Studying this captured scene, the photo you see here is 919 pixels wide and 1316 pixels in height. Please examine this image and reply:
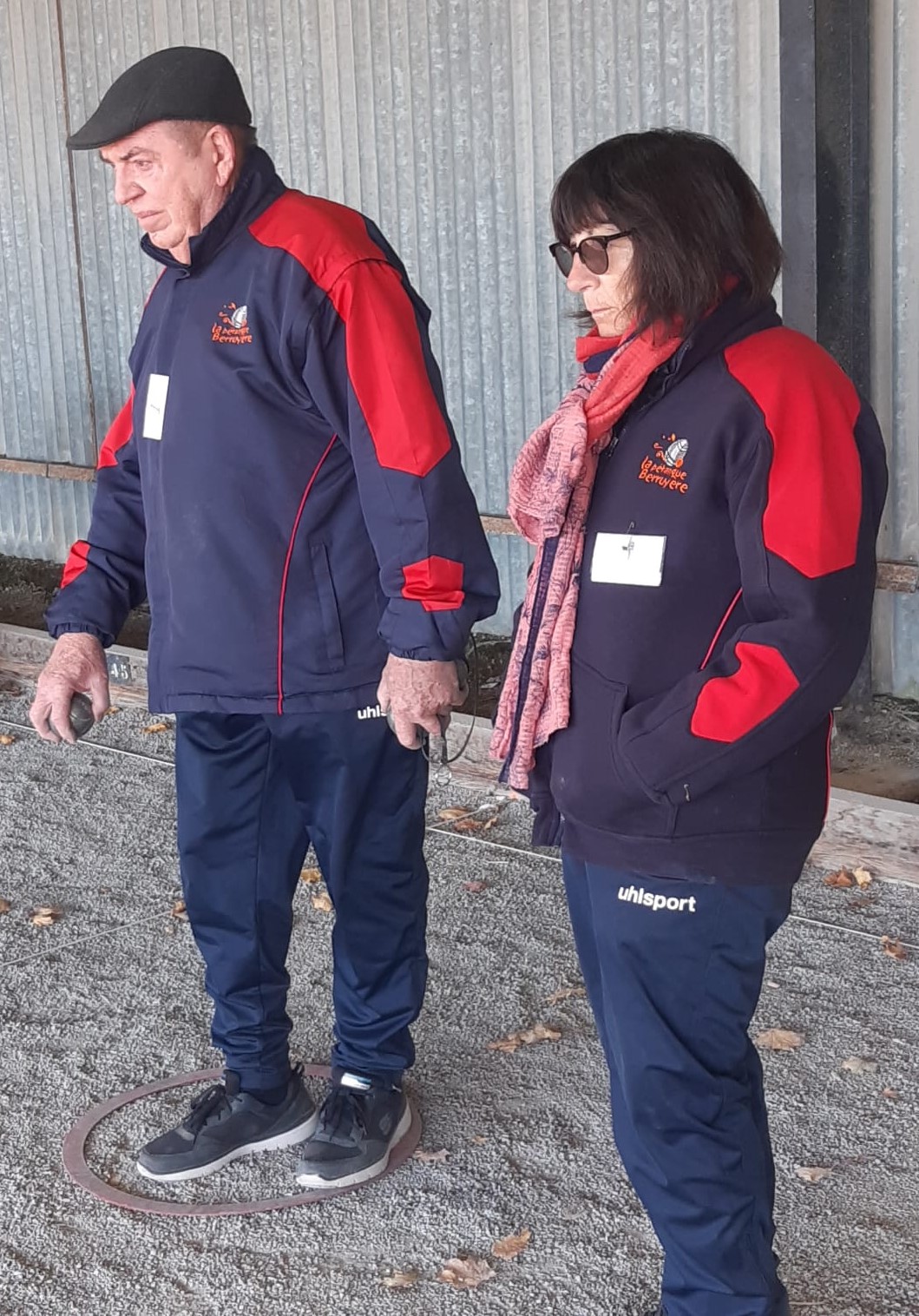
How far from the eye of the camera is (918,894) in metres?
4.61

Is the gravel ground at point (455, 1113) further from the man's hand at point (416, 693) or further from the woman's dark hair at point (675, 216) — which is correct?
the woman's dark hair at point (675, 216)

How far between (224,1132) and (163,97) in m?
2.03

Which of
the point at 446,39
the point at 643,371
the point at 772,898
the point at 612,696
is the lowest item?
the point at 772,898

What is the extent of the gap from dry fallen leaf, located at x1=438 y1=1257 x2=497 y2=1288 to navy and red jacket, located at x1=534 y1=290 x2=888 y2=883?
42.2 inches

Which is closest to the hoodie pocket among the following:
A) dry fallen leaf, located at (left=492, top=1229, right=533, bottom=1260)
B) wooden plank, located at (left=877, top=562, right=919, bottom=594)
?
dry fallen leaf, located at (left=492, top=1229, right=533, bottom=1260)

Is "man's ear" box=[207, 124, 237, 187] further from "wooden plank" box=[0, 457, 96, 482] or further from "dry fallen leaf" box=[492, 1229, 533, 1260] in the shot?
"wooden plank" box=[0, 457, 96, 482]

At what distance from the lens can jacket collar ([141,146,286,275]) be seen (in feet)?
9.64

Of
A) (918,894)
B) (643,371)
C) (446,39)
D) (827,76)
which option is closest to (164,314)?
(643,371)

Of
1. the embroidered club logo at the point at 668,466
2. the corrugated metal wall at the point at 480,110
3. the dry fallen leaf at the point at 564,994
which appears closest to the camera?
the embroidered club logo at the point at 668,466

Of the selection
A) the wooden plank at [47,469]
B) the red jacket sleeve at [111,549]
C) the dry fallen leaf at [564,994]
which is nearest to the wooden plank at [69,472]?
the wooden plank at [47,469]

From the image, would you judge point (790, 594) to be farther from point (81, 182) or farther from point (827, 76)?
point (81, 182)

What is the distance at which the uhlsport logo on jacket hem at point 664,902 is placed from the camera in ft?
7.25

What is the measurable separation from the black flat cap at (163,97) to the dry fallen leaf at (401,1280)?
2098 millimetres

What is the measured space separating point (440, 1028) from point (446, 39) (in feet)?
14.7
